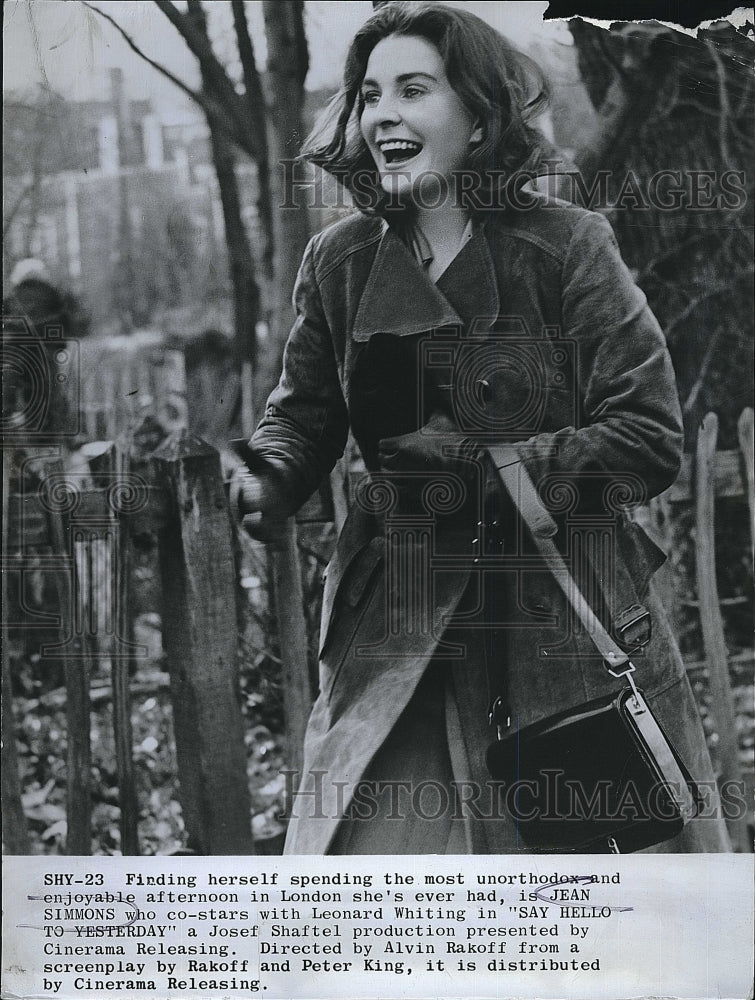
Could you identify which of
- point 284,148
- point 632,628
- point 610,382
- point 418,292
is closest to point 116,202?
A: point 284,148

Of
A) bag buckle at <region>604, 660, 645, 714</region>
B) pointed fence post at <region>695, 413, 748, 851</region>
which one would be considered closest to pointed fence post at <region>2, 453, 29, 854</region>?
bag buckle at <region>604, 660, 645, 714</region>

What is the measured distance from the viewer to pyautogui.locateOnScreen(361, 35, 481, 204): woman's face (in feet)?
12.5

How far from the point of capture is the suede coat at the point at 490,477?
3.74m

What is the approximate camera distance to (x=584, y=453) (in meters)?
3.76

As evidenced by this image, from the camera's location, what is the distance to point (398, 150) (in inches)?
151

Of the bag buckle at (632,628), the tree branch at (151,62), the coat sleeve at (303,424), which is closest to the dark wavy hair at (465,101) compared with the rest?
the tree branch at (151,62)

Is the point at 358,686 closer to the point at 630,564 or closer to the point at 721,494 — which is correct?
the point at 630,564

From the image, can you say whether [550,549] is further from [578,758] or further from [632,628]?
[578,758]

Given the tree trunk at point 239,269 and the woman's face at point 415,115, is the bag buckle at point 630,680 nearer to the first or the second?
the tree trunk at point 239,269

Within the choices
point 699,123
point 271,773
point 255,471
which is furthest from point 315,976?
point 699,123

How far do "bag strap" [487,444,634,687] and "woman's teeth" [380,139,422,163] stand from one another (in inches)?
42.5

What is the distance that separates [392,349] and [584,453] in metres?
0.76

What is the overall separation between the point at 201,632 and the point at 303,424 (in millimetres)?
831

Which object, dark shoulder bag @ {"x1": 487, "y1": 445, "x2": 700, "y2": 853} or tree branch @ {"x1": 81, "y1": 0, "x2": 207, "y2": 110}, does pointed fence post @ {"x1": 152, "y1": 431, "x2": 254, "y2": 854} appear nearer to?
dark shoulder bag @ {"x1": 487, "y1": 445, "x2": 700, "y2": 853}
